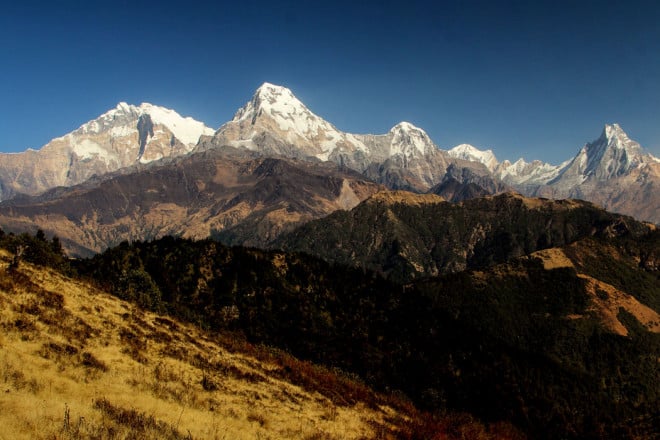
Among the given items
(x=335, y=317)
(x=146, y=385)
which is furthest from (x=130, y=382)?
(x=335, y=317)

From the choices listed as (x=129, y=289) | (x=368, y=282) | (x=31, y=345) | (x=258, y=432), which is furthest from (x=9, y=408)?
(x=368, y=282)

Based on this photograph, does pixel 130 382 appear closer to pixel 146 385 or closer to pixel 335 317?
pixel 146 385

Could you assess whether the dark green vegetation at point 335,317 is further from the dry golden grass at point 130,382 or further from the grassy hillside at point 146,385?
the dry golden grass at point 130,382

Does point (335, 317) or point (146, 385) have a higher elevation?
point (335, 317)

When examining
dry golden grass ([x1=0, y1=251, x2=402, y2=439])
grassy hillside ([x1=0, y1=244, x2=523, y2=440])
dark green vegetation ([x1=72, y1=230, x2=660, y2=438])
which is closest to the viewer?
dry golden grass ([x1=0, y1=251, x2=402, y2=439])

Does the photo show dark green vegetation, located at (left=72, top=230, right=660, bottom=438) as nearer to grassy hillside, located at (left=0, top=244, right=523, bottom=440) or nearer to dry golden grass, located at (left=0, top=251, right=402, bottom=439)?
grassy hillside, located at (left=0, top=244, right=523, bottom=440)

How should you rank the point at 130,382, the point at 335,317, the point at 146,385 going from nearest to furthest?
the point at 130,382
the point at 146,385
the point at 335,317

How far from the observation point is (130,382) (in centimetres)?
3044

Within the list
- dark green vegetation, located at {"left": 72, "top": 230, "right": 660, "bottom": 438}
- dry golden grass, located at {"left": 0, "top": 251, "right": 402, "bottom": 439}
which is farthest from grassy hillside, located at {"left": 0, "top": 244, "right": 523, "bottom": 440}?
dark green vegetation, located at {"left": 72, "top": 230, "right": 660, "bottom": 438}

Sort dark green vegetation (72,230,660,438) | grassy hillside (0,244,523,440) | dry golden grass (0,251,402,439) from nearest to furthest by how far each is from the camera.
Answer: dry golden grass (0,251,402,439) → grassy hillside (0,244,523,440) → dark green vegetation (72,230,660,438)

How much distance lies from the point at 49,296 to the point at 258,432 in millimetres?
25382

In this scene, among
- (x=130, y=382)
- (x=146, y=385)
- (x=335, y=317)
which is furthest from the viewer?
(x=335, y=317)

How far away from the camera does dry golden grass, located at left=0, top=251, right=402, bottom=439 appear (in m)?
22.0

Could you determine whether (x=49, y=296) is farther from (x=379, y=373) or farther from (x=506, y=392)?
(x=506, y=392)
